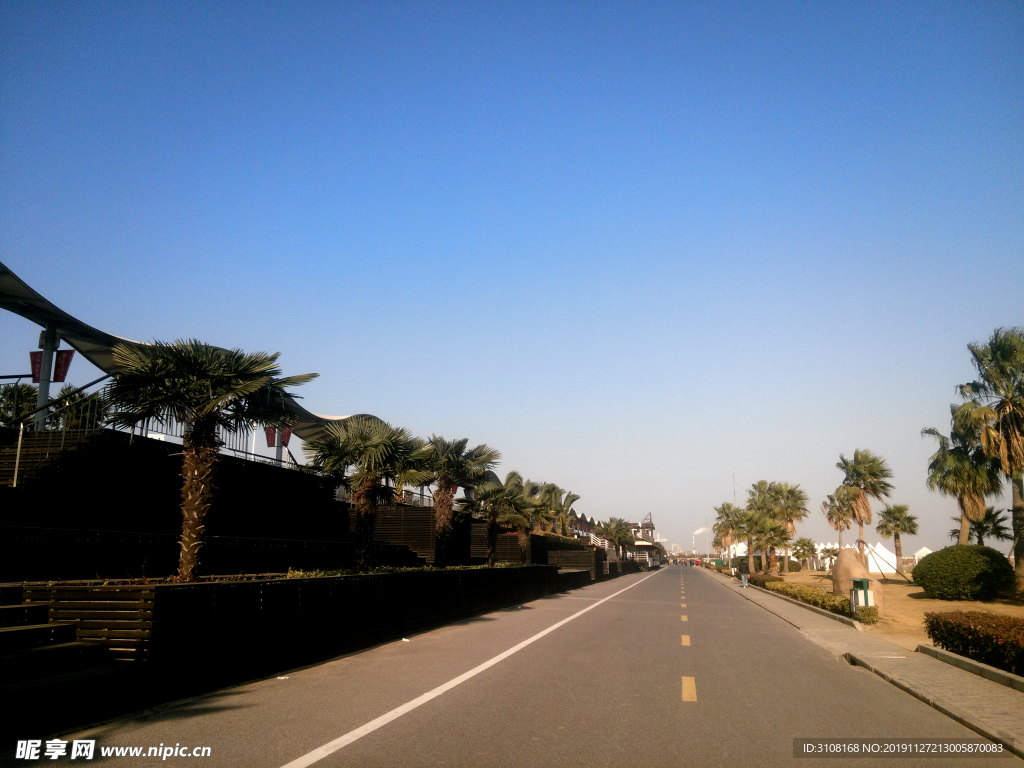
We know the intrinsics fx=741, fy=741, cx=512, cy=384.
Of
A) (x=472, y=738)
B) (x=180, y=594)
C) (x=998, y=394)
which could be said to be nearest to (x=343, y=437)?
(x=180, y=594)

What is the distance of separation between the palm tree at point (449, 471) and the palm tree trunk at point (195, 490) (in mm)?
14915

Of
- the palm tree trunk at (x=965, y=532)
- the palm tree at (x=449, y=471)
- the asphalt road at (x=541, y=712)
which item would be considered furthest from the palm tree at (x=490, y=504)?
the palm tree trunk at (x=965, y=532)

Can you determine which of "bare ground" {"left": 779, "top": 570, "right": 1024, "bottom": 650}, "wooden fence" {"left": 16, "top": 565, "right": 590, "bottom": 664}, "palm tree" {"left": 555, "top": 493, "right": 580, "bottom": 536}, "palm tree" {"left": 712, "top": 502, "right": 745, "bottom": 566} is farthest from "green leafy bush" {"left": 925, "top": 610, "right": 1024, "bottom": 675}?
"palm tree" {"left": 712, "top": 502, "right": 745, "bottom": 566}

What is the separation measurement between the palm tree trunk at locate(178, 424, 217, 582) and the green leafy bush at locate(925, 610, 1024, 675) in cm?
1301

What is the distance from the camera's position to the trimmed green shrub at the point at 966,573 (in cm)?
3033

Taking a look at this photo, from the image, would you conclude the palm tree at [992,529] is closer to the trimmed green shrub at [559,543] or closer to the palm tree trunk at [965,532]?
the palm tree trunk at [965,532]

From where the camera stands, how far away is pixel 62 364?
2362 centimetres

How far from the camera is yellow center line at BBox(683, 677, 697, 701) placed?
32.0 feet

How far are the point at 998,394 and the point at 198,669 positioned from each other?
34.1 m

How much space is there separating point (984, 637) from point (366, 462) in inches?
577

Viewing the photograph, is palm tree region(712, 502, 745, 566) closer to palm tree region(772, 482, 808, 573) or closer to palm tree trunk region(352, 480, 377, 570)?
palm tree region(772, 482, 808, 573)

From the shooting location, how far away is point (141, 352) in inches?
546

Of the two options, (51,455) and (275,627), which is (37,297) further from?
(275,627)

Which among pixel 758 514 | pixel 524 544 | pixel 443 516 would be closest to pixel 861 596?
pixel 443 516
